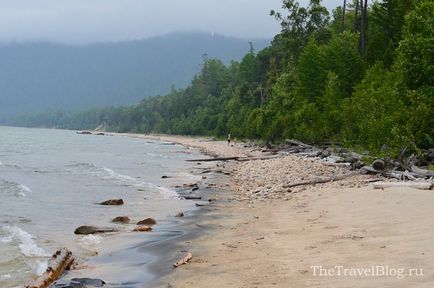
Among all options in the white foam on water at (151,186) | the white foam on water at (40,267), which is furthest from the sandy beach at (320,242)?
the white foam on water at (151,186)

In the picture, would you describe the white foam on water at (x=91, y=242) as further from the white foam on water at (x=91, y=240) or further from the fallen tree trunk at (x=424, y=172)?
the fallen tree trunk at (x=424, y=172)

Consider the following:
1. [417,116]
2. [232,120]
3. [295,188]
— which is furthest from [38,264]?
[232,120]

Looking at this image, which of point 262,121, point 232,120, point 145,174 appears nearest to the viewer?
point 145,174

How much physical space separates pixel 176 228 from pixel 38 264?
18.1ft

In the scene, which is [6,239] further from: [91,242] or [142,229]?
[142,229]

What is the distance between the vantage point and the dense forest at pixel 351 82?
26519 mm

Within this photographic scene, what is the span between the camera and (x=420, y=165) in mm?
22562

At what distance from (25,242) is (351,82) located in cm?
4450

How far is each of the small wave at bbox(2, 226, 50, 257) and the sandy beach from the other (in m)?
4.08

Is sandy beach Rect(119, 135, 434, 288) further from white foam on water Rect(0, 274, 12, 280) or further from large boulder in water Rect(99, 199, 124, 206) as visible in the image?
large boulder in water Rect(99, 199, 124, 206)

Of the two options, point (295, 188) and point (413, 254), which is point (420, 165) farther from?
point (413, 254)

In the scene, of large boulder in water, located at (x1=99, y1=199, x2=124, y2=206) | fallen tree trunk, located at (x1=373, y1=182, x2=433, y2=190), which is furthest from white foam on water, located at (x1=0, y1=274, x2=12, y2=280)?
fallen tree trunk, located at (x1=373, y1=182, x2=433, y2=190)

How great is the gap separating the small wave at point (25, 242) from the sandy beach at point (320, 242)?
13.4 ft

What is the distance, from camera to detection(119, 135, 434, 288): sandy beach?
8.22 meters
